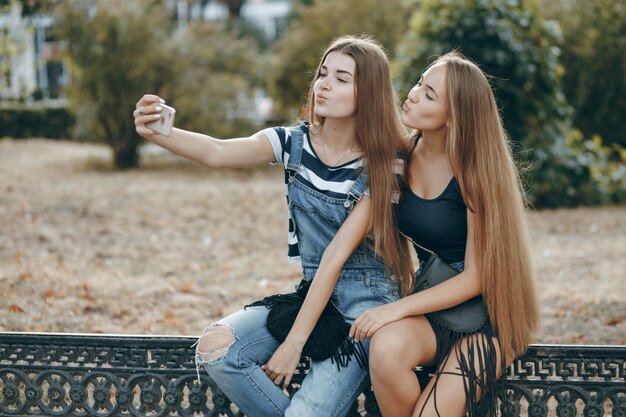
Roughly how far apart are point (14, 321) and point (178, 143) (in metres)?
2.00

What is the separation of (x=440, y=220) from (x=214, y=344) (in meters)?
0.93

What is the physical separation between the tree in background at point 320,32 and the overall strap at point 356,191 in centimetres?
996

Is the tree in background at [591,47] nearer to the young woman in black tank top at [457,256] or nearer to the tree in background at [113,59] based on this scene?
the tree in background at [113,59]

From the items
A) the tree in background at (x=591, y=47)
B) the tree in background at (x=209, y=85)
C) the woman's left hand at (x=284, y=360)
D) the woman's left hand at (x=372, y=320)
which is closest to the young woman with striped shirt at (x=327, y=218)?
the woman's left hand at (x=284, y=360)

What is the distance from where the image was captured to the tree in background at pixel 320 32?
A: 13.1m

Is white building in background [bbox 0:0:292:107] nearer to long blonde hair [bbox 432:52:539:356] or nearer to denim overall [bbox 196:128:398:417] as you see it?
denim overall [bbox 196:128:398:417]

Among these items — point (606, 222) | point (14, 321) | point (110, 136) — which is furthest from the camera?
point (110, 136)

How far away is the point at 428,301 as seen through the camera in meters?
2.91

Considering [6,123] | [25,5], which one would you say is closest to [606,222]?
[25,5]

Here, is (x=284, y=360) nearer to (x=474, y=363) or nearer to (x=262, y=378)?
(x=262, y=378)

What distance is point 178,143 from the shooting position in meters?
3.17

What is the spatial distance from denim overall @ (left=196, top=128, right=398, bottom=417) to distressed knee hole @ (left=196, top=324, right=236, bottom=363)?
0.01m

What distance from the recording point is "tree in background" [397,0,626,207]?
8500 mm

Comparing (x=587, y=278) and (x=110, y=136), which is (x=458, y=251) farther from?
(x=110, y=136)
